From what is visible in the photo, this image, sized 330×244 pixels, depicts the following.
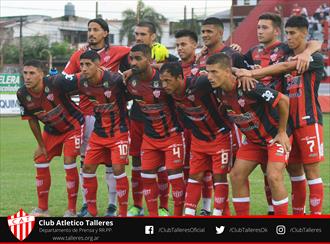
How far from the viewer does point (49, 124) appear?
30.5 feet

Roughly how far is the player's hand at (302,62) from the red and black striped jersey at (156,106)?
67.7 inches

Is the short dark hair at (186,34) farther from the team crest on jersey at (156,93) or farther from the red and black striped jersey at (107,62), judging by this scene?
the red and black striped jersey at (107,62)

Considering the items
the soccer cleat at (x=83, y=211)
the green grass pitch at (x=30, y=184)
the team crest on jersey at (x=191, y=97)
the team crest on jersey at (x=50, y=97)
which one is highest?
the team crest on jersey at (x=191, y=97)

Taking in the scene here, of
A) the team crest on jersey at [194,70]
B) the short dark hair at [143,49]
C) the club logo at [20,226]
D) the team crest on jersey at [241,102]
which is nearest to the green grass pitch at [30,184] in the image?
the team crest on jersey at [194,70]

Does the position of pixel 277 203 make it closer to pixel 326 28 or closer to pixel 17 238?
pixel 17 238

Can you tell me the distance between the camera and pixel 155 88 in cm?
837

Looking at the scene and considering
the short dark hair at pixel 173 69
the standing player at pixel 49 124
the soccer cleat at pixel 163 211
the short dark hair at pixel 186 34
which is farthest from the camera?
the standing player at pixel 49 124

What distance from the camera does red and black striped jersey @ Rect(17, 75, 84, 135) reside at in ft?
29.8

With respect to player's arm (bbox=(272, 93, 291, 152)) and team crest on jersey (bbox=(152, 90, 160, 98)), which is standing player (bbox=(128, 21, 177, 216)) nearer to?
team crest on jersey (bbox=(152, 90, 160, 98))

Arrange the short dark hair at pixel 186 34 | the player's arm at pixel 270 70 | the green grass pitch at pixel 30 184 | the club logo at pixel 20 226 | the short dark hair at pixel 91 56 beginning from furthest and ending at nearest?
the green grass pitch at pixel 30 184 → the short dark hair at pixel 186 34 → the short dark hair at pixel 91 56 → the player's arm at pixel 270 70 → the club logo at pixel 20 226

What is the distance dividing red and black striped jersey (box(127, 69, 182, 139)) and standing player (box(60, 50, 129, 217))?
31 centimetres

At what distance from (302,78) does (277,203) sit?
1426 mm

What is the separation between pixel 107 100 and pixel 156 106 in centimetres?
65

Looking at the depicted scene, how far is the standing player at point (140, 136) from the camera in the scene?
9.01 m
